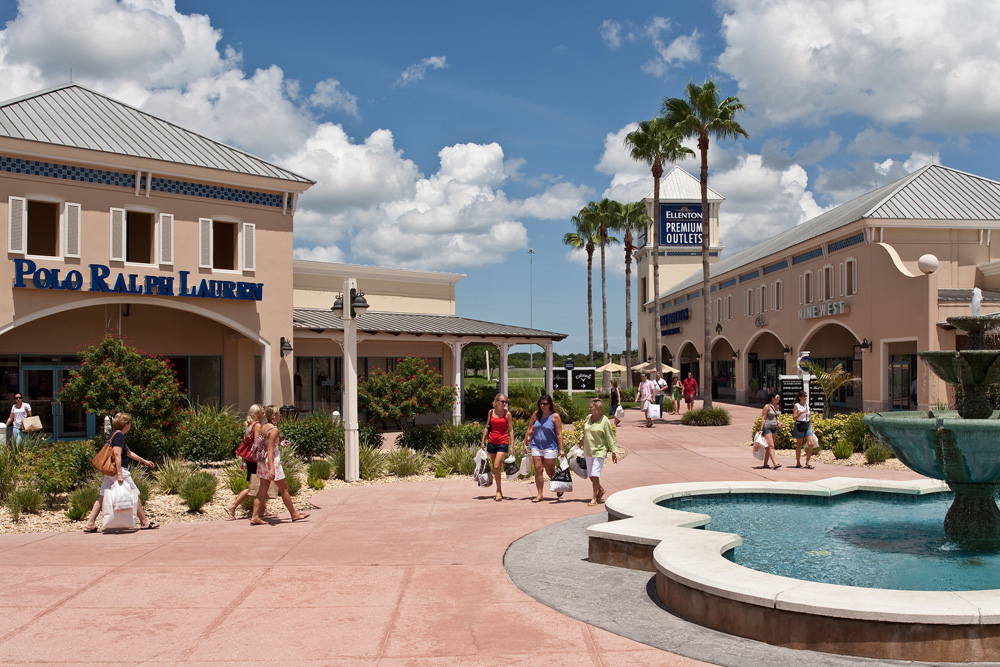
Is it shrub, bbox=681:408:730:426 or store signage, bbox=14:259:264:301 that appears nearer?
store signage, bbox=14:259:264:301

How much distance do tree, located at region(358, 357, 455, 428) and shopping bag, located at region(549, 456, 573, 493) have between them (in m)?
6.12

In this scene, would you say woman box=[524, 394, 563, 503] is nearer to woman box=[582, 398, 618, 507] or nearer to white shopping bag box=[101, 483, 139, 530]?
woman box=[582, 398, 618, 507]

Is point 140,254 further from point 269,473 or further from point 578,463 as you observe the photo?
point 578,463

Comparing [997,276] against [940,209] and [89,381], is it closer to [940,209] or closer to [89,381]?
[940,209]

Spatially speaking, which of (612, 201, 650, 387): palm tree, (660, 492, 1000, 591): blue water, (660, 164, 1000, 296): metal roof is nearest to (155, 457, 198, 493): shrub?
(660, 492, 1000, 591): blue water

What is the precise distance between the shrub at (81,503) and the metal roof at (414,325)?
42.3 feet

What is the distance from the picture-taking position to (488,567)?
A: 8039 mm

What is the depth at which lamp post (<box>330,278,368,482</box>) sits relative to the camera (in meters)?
14.2

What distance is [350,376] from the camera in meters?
14.6

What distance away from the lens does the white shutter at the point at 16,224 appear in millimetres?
18797

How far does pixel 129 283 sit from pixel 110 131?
13.7ft

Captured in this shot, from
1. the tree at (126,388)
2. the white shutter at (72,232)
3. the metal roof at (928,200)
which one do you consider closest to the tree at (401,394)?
the tree at (126,388)

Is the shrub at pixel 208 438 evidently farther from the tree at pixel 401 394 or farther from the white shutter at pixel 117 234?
the white shutter at pixel 117 234

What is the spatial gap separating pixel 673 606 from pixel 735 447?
14.7 meters
